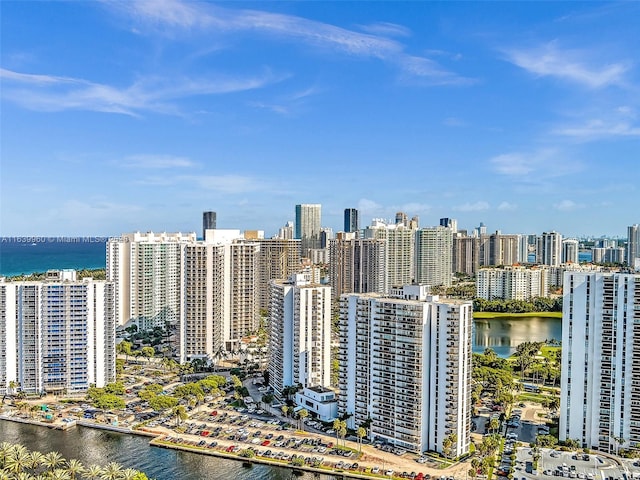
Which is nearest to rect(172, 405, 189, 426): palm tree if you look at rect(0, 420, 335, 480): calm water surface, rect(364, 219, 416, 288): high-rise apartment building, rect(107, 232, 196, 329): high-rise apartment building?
rect(0, 420, 335, 480): calm water surface

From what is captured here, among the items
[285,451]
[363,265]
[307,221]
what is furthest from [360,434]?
[307,221]

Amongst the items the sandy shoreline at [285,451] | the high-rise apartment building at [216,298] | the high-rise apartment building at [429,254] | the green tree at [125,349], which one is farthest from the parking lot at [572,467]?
the high-rise apartment building at [429,254]

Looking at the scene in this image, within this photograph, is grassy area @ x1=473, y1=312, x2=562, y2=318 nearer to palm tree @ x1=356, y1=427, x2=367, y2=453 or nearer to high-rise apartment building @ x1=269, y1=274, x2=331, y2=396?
high-rise apartment building @ x1=269, y1=274, x2=331, y2=396

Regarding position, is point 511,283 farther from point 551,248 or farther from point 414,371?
point 414,371

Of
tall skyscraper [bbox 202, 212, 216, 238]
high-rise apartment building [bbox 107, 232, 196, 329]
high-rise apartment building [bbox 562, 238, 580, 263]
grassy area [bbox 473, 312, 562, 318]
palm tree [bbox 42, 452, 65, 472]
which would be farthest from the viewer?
tall skyscraper [bbox 202, 212, 216, 238]

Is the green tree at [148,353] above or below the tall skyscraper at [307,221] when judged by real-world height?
below

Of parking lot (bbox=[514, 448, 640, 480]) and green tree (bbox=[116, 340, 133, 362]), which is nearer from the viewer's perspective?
parking lot (bbox=[514, 448, 640, 480])

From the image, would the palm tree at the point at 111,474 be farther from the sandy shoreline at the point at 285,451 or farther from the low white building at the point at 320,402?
the low white building at the point at 320,402

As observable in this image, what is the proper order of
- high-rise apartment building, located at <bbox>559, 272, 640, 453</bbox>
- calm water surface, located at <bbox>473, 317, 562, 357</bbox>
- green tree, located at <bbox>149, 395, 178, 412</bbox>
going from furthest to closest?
calm water surface, located at <bbox>473, 317, 562, 357</bbox>, green tree, located at <bbox>149, 395, 178, 412</bbox>, high-rise apartment building, located at <bbox>559, 272, 640, 453</bbox>
